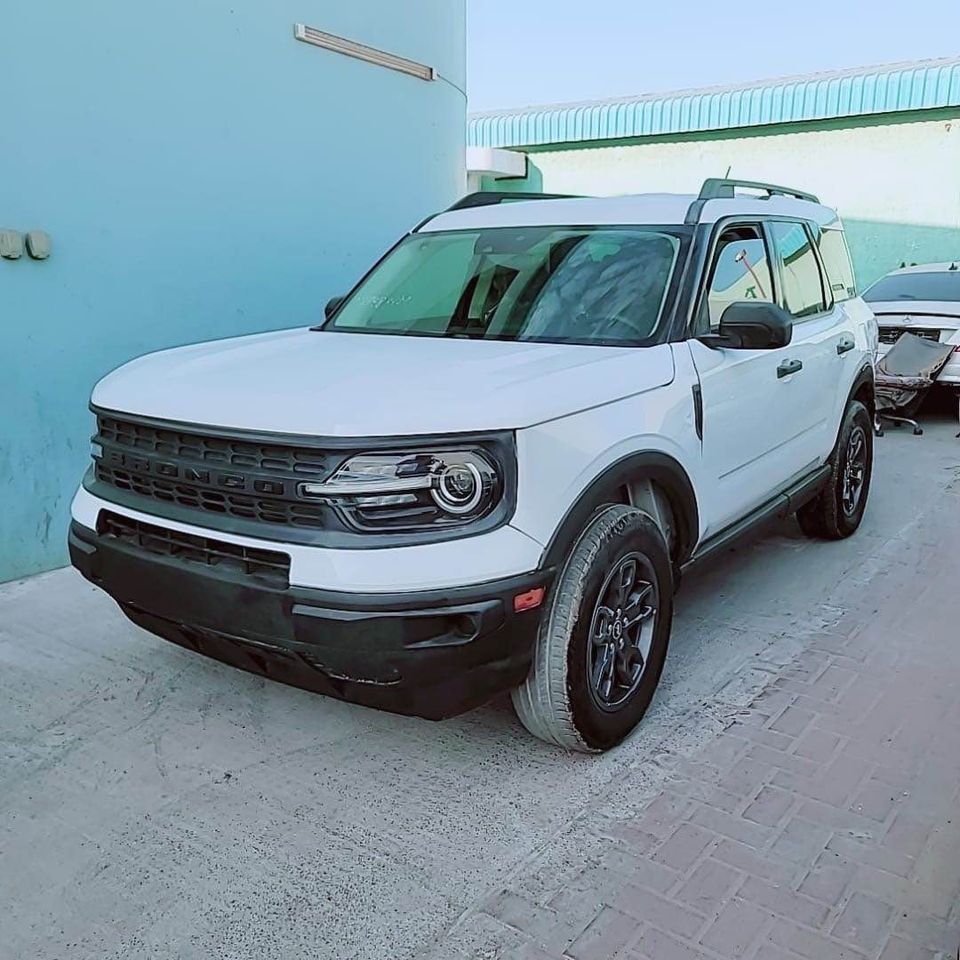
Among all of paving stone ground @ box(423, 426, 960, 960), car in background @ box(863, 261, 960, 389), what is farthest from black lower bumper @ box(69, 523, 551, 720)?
car in background @ box(863, 261, 960, 389)

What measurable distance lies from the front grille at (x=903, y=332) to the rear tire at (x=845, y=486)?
12.5 feet

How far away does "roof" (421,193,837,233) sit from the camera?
3.74 meters

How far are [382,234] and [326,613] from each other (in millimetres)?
4765

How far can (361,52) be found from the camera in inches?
241

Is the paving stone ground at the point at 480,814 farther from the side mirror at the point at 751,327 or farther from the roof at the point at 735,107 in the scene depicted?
the roof at the point at 735,107

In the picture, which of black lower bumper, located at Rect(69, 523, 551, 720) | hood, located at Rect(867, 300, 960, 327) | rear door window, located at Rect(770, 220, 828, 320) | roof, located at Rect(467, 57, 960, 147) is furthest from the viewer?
roof, located at Rect(467, 57, 960, 147)

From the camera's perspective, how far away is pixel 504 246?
388 cm

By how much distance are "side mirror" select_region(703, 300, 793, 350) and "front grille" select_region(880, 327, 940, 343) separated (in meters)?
6.08

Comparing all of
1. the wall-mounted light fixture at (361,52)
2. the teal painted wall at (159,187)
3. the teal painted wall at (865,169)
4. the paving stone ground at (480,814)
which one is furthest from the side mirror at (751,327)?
the teal painted wall at (865,169)

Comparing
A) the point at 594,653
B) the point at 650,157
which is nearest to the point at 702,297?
the point at 594,653

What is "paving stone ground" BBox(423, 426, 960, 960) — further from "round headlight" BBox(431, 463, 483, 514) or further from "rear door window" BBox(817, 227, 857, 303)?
"rear door window" BBox(817, 227, 857, 303)

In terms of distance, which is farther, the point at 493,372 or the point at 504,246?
the point at 504,246

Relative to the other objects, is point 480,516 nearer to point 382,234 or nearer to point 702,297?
point 702,297

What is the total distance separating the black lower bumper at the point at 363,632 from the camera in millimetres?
2381
